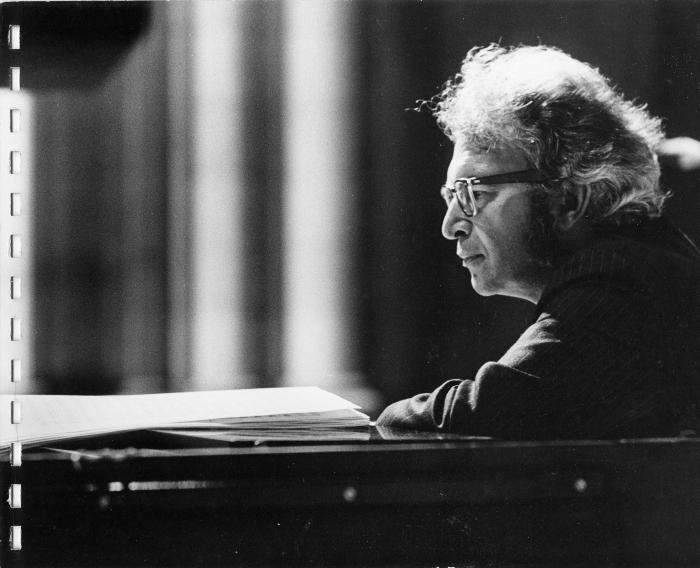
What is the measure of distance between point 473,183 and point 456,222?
0.24ft

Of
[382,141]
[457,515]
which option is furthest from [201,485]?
[382,141]

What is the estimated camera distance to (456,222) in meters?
1.12

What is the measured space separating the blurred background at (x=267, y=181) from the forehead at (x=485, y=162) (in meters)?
0.25

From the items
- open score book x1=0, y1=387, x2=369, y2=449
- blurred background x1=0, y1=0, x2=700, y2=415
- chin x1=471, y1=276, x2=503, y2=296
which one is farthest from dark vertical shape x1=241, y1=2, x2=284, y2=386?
chin x1=471, y1=276, x2=503, y2=296

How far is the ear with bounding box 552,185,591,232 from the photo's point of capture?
3.47ft

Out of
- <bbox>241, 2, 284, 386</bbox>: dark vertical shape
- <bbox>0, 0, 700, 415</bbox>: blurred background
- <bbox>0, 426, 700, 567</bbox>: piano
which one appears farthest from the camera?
<bbox>241, 2, 284, 386</bbox>: dark vertical shape

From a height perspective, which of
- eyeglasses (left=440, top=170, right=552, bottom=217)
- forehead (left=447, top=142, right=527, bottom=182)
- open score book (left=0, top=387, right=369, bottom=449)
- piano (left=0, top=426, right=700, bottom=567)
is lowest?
piano (left=0, top=426, right=700, bottom=567)

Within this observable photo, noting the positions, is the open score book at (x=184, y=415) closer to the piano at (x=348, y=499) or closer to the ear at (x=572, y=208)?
the piano at (x=348, y=499)

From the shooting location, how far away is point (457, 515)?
74 centimetres

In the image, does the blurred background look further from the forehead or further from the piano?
the piano

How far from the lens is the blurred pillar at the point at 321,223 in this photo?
4.15 feet

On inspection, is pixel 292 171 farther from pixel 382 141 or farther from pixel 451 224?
pixel 451 224

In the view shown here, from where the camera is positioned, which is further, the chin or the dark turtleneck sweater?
the chin

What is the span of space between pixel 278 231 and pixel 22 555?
0.70m
